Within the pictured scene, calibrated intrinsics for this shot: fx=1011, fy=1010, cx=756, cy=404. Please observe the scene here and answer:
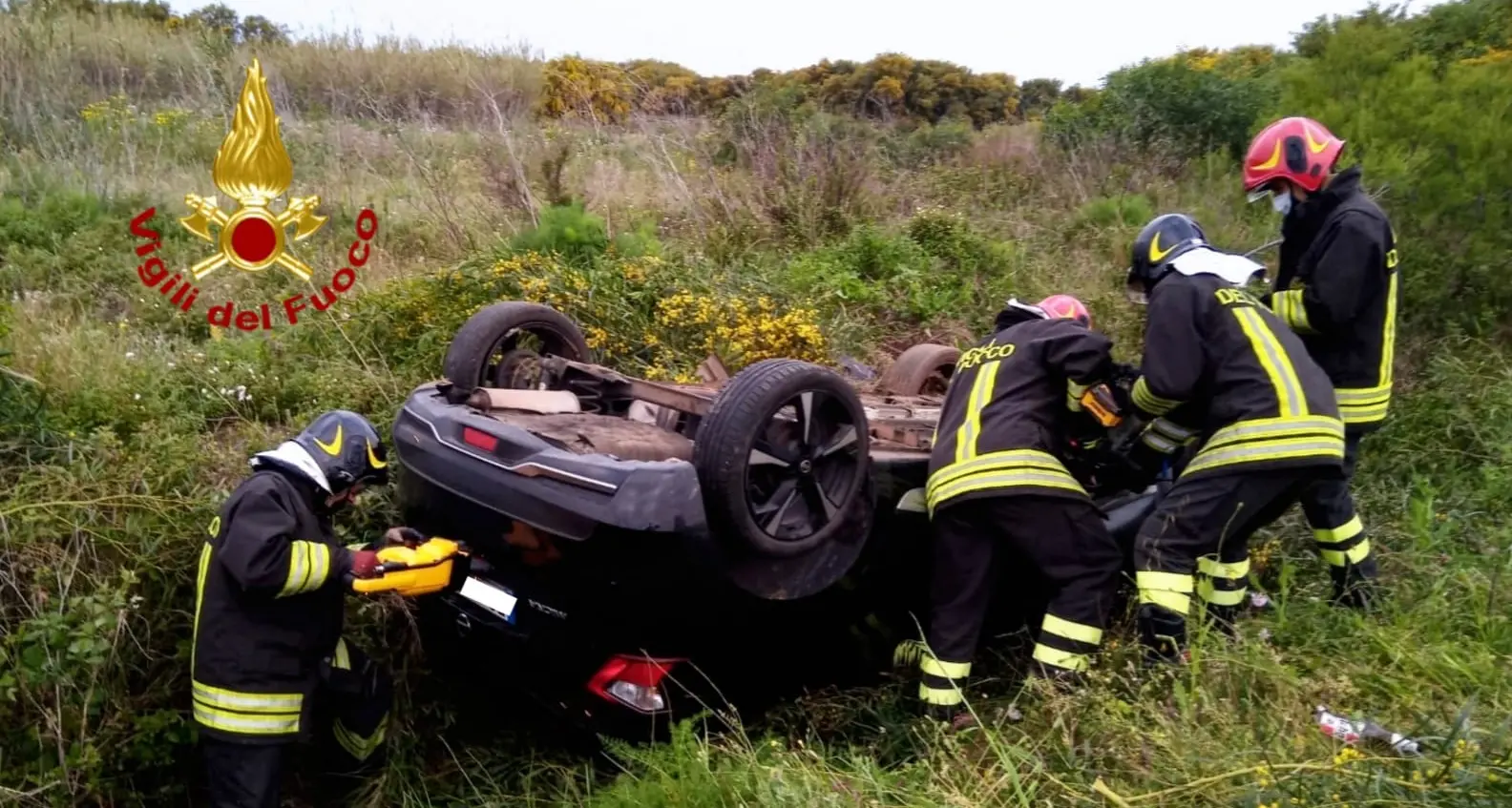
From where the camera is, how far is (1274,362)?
130 inches

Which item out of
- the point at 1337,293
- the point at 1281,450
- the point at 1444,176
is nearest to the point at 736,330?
the point at 1337,293

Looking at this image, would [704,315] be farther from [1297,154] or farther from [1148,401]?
[1297,154]

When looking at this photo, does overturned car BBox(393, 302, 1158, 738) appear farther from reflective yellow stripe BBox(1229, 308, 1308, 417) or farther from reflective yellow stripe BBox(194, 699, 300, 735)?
reflective yellow stripe BBox(1229, 308, 1308, 417)

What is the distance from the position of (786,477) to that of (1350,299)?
2564 mm

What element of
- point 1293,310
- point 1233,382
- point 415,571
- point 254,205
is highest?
point 254,205

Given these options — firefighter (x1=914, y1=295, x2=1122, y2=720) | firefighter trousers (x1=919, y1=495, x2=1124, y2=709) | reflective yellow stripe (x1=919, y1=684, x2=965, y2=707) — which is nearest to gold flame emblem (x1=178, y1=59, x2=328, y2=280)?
firefighter (x1=914, y1=295, x2=1122, y2=720)

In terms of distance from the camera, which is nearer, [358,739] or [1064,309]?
[358,739]

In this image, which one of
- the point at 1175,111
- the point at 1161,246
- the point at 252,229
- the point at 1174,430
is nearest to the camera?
the point at 1174,430

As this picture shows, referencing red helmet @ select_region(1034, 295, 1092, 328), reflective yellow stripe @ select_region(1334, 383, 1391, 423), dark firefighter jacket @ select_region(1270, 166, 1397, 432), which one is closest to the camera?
red helmet @ select_region(1034, 295, 1092, 328)

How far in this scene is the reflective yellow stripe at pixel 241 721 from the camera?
2936 millimetres

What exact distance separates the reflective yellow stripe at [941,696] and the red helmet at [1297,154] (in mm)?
2635

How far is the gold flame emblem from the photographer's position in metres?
6.06

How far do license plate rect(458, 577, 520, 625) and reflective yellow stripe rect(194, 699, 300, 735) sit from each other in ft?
2.15

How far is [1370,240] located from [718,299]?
3277 mm
